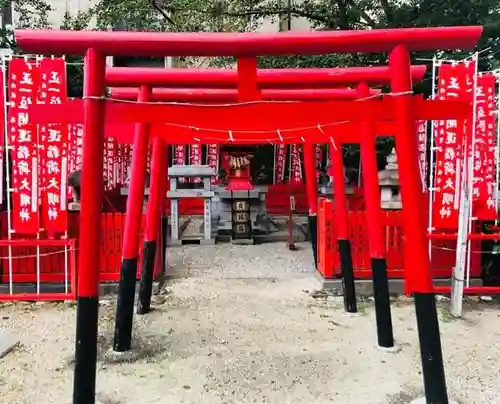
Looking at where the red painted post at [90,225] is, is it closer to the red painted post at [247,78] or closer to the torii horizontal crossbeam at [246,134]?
the red painted post at [247,78]

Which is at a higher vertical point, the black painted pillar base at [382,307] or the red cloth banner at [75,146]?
the red cloth banner at [75,146]

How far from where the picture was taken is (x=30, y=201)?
6438 mm

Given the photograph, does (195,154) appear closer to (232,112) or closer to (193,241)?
(193,241)

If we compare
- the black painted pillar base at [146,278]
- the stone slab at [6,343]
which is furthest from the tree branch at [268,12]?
the stone slab at [6,343]

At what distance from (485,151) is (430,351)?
13.2ft

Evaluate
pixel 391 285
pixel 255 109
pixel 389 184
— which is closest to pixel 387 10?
pixel 389 184

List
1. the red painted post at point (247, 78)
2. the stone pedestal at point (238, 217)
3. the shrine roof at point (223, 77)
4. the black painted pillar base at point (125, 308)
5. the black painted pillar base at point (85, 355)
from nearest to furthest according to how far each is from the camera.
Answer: the black painted pillar base at point (85, 355), the red painted post at point (247, 78), the shrine roof at point (223, 77), the black painted pillar base at point (125, 308), the stone pedestal at point (238, 217)

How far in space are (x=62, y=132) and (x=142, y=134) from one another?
193 centimetres

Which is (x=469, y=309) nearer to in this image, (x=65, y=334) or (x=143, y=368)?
(x=143, y=368)

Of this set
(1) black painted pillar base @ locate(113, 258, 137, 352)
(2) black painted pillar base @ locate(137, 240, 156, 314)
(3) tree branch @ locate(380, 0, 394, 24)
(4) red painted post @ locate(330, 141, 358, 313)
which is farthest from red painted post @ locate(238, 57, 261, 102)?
(3) tree branch @ locate(380, 0, 394, 24)

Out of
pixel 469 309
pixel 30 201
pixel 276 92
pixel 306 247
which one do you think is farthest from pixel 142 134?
pixel 306 247

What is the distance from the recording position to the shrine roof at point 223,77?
4.85m

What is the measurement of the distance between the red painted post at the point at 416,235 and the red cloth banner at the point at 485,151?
11.7 ft

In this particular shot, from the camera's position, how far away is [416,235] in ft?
11.2
